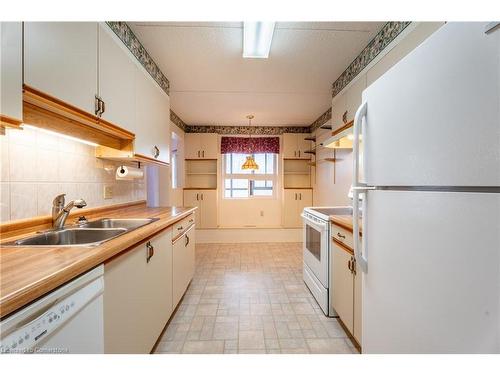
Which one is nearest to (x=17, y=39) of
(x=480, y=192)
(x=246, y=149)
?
(x=480, y=192)

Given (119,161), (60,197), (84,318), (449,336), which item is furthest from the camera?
(119,161)

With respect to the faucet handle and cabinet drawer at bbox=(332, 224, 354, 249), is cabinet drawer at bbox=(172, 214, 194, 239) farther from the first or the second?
cabinet drawer at bbox=(332, 224, 354, 249)

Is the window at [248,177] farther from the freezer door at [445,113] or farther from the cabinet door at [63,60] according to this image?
the freezer door at [445,113]

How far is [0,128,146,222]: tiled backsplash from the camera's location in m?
1.12

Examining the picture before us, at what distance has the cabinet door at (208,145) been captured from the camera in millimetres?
4758

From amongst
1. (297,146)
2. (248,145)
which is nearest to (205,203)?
(248,145)

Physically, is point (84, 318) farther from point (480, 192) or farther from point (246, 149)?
point (246, 149)

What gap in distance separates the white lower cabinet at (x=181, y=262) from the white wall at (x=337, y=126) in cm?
204

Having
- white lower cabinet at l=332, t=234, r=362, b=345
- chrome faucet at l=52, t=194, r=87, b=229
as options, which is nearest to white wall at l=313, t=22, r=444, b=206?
white lower cabinet at l=332, t=234, r=362, b=345

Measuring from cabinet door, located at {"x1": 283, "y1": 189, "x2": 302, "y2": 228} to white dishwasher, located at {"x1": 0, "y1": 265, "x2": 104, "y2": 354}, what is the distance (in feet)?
13.5

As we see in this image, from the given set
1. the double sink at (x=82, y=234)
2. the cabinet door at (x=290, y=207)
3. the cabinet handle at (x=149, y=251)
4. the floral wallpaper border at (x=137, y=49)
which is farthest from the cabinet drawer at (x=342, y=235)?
the cabinet door at (x=290, y=207)

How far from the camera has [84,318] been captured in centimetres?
81

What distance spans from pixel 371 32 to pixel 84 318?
259 cm

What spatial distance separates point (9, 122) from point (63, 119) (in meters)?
0.56
